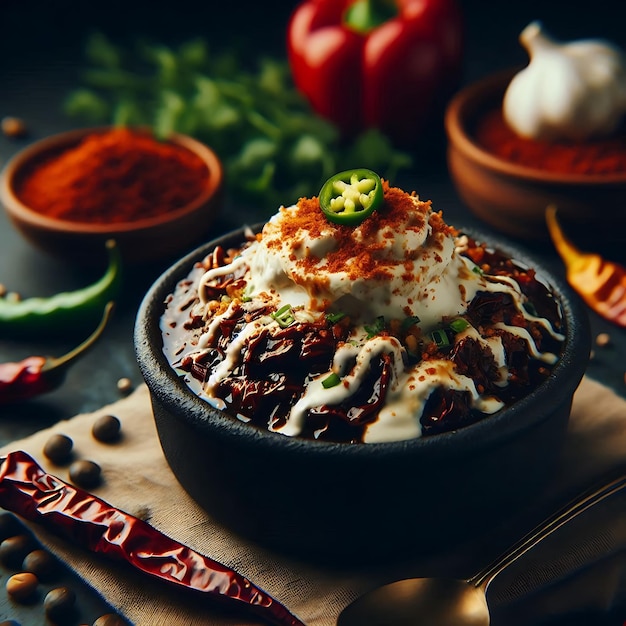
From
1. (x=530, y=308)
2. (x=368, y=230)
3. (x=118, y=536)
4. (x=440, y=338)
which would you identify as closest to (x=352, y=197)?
(x=368, y=230)

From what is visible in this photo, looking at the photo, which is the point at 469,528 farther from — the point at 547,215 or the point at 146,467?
the point at 547,215

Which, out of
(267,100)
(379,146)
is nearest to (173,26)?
(267,100)

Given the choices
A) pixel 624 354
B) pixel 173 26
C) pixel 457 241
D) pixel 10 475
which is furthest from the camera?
pixel 173 26

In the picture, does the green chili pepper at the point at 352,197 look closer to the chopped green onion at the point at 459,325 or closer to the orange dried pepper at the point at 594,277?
the chopped green onion at the point at 459,325

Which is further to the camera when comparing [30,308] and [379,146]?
Result: [379,146]

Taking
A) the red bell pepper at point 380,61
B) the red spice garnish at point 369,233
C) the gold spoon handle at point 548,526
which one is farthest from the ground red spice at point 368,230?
the red bell pepper at point 380,61

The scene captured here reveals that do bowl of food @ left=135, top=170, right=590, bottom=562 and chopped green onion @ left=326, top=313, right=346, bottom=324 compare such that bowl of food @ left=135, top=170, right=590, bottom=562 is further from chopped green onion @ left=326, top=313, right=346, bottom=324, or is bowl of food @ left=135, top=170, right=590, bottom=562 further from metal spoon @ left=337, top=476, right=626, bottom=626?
metal spoon @ left=337, top=476, right=626, bottom=626
